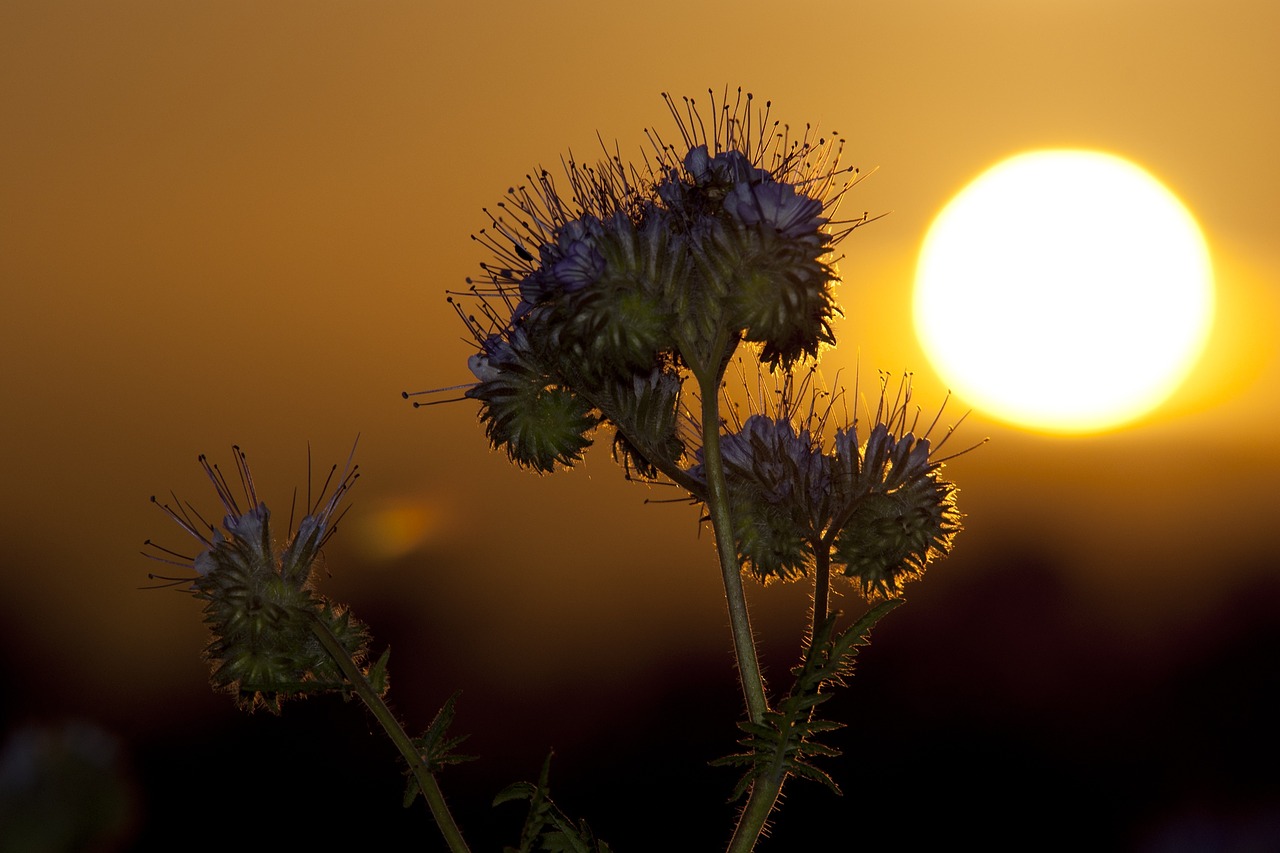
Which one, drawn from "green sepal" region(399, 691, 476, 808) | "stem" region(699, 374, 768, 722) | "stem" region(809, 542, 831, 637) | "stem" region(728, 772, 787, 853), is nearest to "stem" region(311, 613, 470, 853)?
"green sepal" region(399, 691, 476, 808)

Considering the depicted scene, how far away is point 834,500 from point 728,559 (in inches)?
45.4

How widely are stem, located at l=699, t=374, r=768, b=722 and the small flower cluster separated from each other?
579mm

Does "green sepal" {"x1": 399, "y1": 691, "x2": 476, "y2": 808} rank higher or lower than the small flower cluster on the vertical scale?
lower

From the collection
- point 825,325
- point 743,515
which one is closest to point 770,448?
point 743,515

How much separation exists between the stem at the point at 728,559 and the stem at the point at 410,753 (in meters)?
1.31

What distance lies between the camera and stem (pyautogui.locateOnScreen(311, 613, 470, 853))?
5184 millimetres

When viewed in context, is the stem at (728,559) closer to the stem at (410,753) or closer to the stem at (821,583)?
the stem at (821,583)

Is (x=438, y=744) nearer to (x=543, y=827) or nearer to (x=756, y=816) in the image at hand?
(x=543, y=827)

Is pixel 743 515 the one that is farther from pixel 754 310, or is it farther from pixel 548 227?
pixel 548 227

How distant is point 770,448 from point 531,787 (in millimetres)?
2155

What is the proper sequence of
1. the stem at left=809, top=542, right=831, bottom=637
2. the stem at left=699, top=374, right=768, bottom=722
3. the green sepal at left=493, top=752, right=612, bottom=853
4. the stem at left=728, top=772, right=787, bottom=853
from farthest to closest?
the stem at left=809, top=542, right=831, bottom=637
the stem at left=699, top=374, right=768, bottom=722
the stem at left=728, top=772, right=787, bottom=853
the green sepal at left=493, top=752, right=612, bottom=853

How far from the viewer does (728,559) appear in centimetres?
540

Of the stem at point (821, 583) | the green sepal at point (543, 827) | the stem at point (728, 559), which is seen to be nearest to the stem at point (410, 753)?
the green sepal at point (543, 827)

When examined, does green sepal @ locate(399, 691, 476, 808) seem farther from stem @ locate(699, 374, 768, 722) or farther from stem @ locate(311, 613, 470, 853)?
stem @ locate(699, 374, 768, 722)
